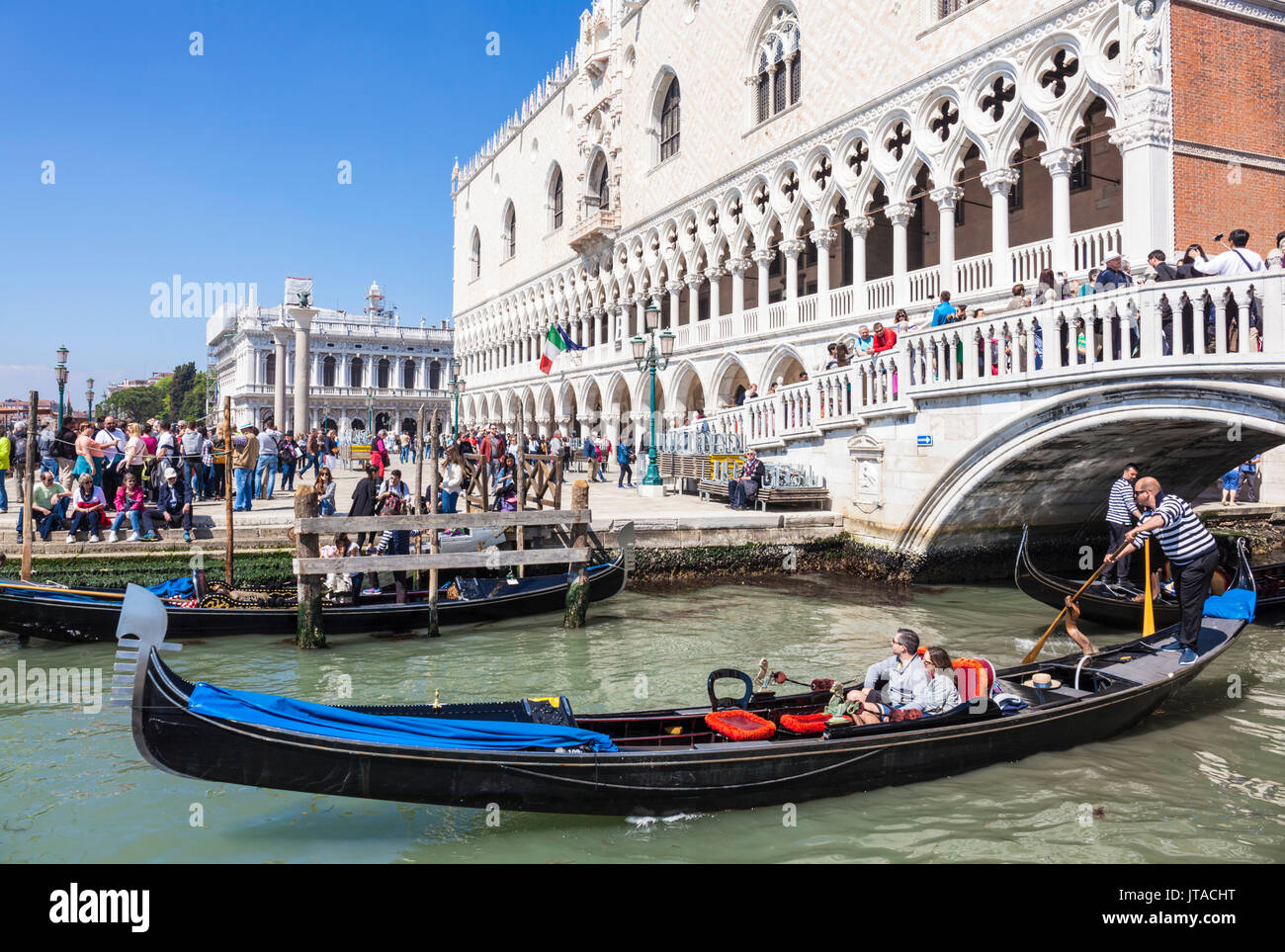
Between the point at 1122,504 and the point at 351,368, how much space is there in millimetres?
47955

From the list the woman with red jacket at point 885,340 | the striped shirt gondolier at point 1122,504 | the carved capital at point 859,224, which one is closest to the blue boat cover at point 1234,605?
the striped shirt gondolier at point 1122,504

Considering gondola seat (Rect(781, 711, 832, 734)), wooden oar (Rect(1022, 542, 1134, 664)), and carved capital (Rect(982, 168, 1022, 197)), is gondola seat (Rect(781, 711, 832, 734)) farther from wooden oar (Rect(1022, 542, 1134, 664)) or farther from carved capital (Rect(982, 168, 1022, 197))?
carved capital (Rect(982, 168, 1022, 197))

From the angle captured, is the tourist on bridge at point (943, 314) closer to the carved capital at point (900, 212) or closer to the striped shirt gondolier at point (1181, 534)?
the carved capital at point (900, 212)

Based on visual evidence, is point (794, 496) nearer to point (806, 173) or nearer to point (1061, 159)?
point (1061, 159)

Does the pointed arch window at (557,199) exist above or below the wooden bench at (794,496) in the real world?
above

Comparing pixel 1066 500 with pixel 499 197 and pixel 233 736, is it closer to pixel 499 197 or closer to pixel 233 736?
pixel 233 736

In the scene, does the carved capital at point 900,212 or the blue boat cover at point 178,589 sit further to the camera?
the carved capital at point 900,212

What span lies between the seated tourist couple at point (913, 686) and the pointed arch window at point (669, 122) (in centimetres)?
1819

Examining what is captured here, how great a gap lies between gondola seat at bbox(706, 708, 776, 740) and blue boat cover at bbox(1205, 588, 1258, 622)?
11.9 ft

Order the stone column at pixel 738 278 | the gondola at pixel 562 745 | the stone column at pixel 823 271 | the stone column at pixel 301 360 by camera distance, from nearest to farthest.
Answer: the gondola at pixel 562 745 → the stone column at pixel 823 271 → the stone column at pixel 738 278 → the stone column at pixel 301 360

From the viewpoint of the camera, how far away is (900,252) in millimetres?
13664

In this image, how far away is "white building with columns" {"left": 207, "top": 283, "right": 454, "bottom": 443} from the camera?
49156mm

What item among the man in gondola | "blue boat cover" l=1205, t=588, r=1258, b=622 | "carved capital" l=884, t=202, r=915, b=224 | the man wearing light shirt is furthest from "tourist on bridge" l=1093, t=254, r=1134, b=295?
"carved capital" l=884, t=202, r=915, b=224

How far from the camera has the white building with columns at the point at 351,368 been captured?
161 feet
